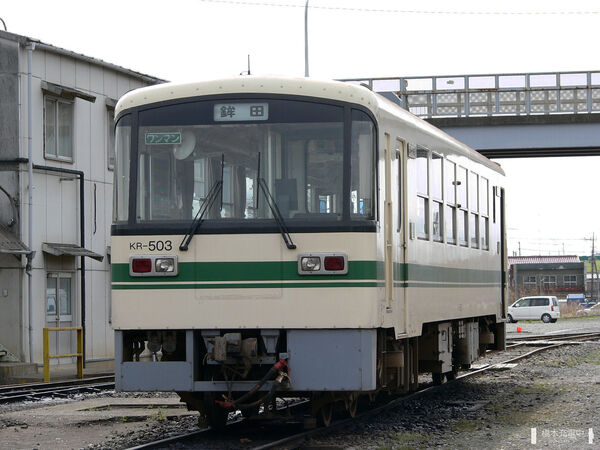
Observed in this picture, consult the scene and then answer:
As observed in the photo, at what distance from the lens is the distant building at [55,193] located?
2212cm

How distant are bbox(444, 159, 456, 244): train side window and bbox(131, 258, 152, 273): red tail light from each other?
4.47 m

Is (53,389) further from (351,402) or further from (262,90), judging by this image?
(262,90)

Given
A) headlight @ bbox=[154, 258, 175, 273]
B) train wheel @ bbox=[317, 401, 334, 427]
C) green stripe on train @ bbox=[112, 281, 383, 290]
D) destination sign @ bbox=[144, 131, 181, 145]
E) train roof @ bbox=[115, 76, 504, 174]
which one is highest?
train roof @ bbox=[115, 76, 504, 174]

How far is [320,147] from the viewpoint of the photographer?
9.91m

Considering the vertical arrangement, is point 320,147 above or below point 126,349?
above

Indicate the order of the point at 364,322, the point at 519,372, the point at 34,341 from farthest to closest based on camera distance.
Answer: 1. the point at 34,341
2. the point at 519,372
3. the point at 364,322

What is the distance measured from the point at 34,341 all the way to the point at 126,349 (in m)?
12.6

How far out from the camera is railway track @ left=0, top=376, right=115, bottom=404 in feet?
52.9

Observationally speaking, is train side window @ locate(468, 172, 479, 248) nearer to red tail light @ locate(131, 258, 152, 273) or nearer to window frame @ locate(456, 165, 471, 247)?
window frame @ locate(456, 165, 471, 247)

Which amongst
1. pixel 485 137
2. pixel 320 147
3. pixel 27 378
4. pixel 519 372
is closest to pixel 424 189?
pixel 320 147

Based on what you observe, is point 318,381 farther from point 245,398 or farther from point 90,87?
point 90,87

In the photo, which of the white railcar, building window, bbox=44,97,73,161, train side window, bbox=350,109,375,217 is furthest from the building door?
train side window, bbox=350,109,375,217

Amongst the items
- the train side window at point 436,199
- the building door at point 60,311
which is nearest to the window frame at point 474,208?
the train side window at point 436,199

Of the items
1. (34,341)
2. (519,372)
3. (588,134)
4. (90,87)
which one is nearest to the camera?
(519,372)
